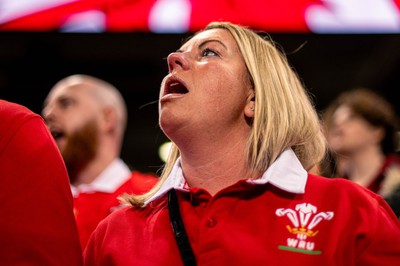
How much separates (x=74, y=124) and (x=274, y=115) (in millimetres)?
1657

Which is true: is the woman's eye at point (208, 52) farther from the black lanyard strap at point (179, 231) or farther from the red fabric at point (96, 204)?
the red fabric at point (96, 204)

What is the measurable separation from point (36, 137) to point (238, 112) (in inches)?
26.5

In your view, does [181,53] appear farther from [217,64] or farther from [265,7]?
[265,7]

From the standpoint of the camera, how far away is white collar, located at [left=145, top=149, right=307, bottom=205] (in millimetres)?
1904

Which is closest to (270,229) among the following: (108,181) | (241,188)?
(241,188)

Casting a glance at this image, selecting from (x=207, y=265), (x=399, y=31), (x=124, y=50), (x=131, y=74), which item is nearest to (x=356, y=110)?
(x=399, y=31)

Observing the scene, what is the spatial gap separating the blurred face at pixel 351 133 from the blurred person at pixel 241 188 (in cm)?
149

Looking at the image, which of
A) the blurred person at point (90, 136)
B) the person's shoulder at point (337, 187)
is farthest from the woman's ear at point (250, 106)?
the blurred person at point (90, 136)

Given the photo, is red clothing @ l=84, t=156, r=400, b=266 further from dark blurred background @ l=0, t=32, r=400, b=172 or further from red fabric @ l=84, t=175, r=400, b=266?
dark blurred background @ l=0, t=32, r=400, b=172

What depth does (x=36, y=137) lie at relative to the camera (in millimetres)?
1712

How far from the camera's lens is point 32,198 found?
1.63 metres

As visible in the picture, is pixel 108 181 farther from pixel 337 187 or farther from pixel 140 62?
pixel 140 62

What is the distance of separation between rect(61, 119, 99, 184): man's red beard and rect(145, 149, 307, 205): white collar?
1443 mm

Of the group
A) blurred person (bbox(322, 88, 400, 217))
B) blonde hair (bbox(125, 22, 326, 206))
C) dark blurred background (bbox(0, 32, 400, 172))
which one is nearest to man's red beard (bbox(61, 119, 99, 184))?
blurred person (bbox(322, 88, 400, 217))
